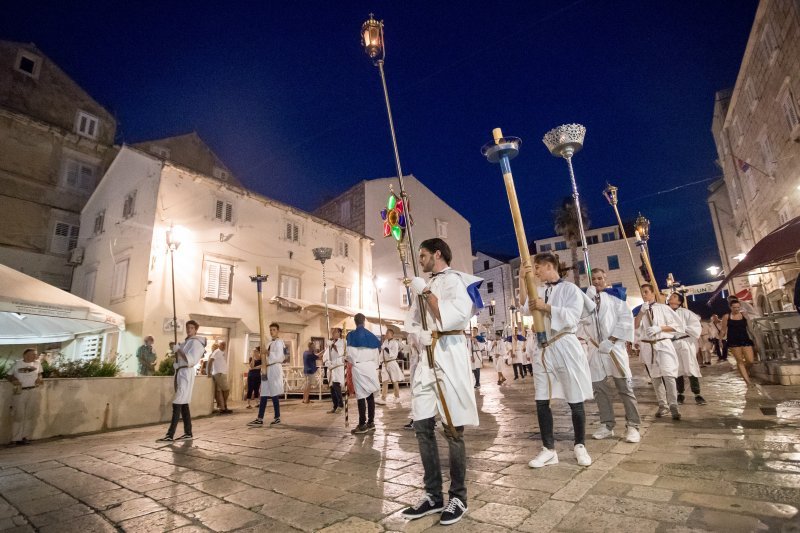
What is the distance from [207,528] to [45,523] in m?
1.45

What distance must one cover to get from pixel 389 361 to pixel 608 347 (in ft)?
26.0

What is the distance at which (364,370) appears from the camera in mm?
7477

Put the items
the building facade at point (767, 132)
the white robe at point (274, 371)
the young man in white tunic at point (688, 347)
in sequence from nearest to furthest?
the young man in white tunic at point (688, 347), the white robe at point (274, 371), the building facade at point (767, 132)

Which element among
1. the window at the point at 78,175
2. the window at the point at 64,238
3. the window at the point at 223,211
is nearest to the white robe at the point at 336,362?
the window at the point at 223,211

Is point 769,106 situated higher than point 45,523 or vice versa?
point 769,106

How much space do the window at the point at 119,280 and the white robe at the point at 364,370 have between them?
12.0m

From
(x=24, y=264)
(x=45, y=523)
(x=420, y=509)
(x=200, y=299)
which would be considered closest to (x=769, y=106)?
(x=420, y=509)

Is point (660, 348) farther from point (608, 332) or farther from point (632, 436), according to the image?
point (632, 436)

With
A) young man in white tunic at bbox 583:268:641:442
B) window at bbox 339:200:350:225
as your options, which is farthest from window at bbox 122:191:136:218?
young man in white tunic at bbox 583:268:641:442

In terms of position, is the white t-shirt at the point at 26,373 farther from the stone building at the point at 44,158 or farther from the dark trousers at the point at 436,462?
the stone building at the point at 44,158

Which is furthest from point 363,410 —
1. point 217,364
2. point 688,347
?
point 217,364

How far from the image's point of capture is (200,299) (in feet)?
51.2

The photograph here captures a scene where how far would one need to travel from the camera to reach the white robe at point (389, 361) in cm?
1221

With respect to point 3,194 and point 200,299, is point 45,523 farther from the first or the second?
point 3,194
